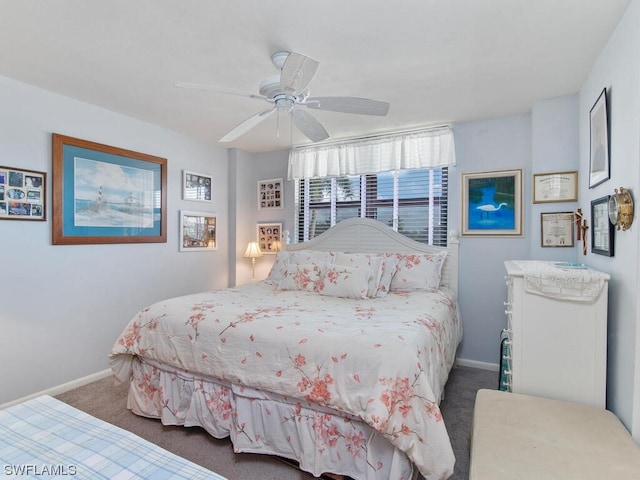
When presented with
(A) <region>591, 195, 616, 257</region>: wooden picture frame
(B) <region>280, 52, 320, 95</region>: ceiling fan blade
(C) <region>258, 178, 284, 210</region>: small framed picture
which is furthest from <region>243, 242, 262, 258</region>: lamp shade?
(A) <region>591, 195, 616, 257</region>: wooden picture frame

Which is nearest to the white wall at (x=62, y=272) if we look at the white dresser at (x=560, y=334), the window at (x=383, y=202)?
the window at (x=383, y=202)

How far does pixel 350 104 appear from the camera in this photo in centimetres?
205

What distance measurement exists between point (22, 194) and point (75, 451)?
8.12 feet

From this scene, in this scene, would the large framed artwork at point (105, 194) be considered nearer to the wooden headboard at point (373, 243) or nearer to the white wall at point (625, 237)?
the wooden headboard at point (373, 243)

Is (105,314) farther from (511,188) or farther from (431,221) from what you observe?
(511,188)

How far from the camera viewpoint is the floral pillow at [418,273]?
3090 mm

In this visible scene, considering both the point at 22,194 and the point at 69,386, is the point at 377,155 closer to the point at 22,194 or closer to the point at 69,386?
the point at 22,194

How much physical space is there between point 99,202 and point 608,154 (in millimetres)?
3793

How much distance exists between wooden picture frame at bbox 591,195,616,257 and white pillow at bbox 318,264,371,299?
1.56 m

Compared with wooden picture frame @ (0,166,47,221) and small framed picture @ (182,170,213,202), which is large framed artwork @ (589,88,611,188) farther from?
wooden picture frame @ (0,166,47,221)

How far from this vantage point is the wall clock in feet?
4.90

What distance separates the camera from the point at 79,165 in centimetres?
287

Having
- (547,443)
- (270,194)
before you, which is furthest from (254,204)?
(547,443)

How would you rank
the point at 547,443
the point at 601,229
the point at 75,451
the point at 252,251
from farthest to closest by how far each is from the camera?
the point at 252,251 → the point at 601,229 → the point at 547,443 → the point at 75,451
